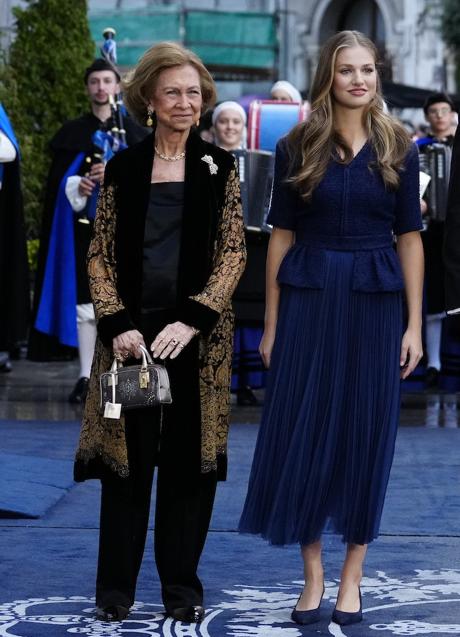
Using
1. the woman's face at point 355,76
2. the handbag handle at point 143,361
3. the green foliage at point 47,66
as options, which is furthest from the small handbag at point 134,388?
the green foliage at point 47,66

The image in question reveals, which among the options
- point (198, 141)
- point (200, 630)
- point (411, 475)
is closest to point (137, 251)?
point (198, 141)

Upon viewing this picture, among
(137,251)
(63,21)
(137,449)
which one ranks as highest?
(63,21)

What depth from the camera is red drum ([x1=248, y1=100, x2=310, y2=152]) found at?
35.4 feet

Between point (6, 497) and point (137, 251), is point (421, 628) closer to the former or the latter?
point (137, 251)

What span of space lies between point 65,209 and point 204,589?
5629mm

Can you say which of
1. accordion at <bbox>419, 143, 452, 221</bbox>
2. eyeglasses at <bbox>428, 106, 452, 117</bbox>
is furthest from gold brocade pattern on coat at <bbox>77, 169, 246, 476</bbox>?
eyeglasses at <bbox>428, 106, 452, 117</bbox>

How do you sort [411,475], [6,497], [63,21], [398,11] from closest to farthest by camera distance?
[6,497] → [411,475] → [63,21] → [398,11]

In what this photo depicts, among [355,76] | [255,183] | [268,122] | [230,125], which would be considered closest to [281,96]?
[268,122]

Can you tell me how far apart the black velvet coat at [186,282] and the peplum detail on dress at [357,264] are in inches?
7.6

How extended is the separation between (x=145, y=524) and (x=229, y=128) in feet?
18.3

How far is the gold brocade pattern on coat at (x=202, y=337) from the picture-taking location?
521cm

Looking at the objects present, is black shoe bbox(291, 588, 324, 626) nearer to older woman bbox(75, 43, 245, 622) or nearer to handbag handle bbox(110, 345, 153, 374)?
older woman bbox(75, 43, 245, 622)

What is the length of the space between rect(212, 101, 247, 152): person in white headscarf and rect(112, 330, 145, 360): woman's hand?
5.53 m

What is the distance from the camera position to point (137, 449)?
524 centimetres
